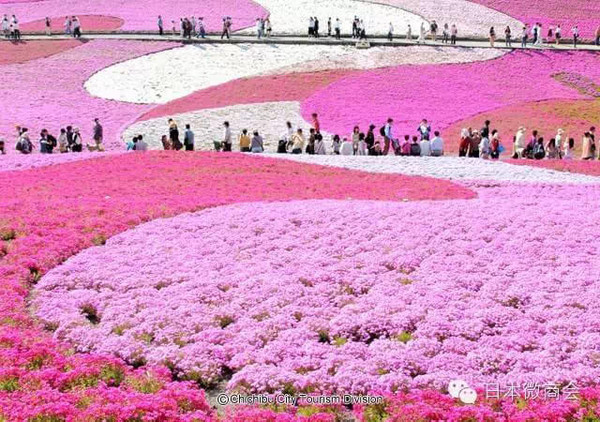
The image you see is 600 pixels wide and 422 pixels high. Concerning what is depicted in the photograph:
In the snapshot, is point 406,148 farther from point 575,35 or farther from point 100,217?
point 575,35

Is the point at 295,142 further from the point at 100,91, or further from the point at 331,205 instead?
the point at 100,91

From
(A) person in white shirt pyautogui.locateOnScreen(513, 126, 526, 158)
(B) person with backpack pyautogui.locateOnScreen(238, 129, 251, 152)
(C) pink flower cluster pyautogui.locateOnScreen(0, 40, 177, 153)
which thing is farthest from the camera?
(C) pink flower cluster pyautogui.locateOnScreen(0, 40, 177, 153)

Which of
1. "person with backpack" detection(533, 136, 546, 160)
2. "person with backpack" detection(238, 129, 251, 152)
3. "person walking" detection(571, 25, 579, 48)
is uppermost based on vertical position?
"person walking" detection(571, 25, 579, 48)

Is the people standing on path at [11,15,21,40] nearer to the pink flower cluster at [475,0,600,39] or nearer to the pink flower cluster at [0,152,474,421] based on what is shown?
the pink flower cluster at [0,152,474,421]

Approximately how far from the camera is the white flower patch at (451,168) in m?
28.8

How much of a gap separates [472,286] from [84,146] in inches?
1106

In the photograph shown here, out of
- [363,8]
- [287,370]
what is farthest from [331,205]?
[363,8]

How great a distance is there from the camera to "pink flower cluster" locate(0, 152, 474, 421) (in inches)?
456

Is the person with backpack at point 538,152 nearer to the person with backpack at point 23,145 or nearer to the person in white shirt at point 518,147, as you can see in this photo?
the person in white shirt at point 518,147

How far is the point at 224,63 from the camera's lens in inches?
2211

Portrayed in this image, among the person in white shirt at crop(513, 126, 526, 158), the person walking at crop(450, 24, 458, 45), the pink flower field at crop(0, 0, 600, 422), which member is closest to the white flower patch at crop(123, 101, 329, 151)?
the pink flower field at crop(0, 0, 600, 422)

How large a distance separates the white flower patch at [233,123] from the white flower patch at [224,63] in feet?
18.9

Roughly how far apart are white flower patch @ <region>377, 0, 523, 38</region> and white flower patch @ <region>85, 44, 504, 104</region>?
23.5 ft

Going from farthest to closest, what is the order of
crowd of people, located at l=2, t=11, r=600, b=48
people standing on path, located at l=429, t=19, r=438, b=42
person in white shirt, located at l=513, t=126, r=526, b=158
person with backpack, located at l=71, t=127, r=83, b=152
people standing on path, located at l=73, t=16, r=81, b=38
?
1. people standing on path, located at l=429, t=19, r=438, b=42
2. people standing on path, located at l=73, t=16, r=81, b=38
3. crowd of people, located at l=2, t=11, r=600, b=48
4. person with backpack, located at l=71, t=127, r=83, b=152
5. person in white shirt, located at l=513, t=126, r=526, b=158
